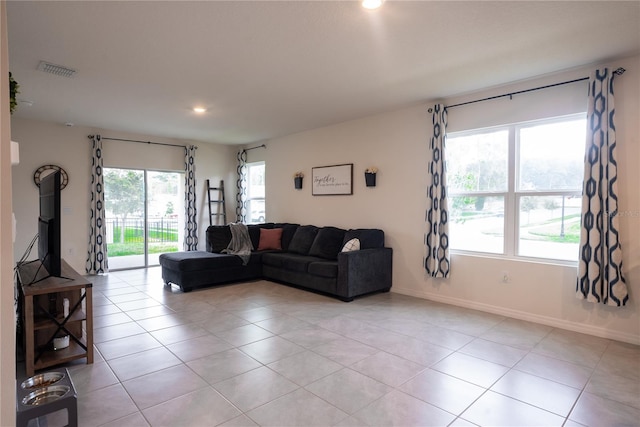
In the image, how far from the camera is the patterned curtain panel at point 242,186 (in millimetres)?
7613

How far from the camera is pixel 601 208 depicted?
318 cm

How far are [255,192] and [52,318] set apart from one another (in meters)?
5.09

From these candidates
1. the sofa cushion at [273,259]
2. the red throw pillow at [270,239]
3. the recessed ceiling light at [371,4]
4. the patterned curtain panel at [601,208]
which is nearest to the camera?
the recessed ceiling light at [371,4]

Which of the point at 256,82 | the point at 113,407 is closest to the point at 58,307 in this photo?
the point at 113,407

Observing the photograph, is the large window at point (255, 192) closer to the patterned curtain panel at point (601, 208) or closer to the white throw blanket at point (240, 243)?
the white throw blanket at point (240, 243)

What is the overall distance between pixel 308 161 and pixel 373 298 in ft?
8.90

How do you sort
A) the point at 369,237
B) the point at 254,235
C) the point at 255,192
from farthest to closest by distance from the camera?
the point at 255,192 → the point at 254,235 → the point at 369,237

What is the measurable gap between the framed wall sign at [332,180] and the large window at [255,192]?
1.68 meters

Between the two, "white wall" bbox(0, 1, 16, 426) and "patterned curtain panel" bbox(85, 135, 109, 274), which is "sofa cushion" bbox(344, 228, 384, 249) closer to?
"white wall" bbox(0, 1, 16, 426)

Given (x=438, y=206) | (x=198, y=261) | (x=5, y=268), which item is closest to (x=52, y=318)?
(x=5, y=268)

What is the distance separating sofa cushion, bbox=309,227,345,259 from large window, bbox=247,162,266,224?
2199 mm

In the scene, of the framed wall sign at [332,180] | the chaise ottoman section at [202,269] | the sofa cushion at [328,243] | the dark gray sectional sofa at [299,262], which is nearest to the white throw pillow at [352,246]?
the dark gray sectional sofa at [299,262]

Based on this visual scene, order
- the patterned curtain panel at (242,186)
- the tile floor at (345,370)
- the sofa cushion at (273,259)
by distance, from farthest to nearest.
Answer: the patterned curtain panel at (242,186)
the sofa cushion at (273,259)
the tile floor at (345,370)

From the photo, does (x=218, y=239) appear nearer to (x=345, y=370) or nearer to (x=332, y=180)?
(x=332, y=180)
